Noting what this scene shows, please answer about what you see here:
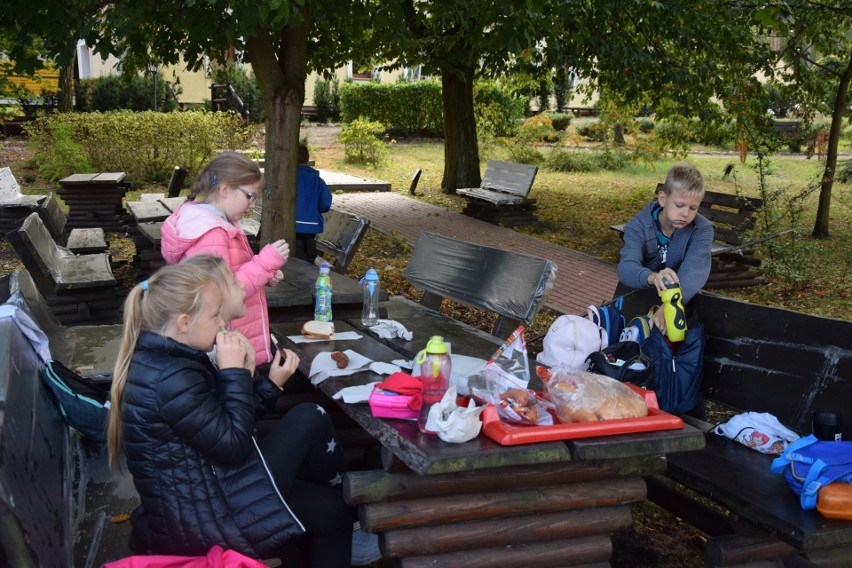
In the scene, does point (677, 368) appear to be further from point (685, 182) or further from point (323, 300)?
point (323, 300)

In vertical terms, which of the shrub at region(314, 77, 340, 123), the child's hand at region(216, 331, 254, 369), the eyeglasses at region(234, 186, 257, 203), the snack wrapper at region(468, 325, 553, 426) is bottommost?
the snack wrapper at region(468, 325, 553, 426)

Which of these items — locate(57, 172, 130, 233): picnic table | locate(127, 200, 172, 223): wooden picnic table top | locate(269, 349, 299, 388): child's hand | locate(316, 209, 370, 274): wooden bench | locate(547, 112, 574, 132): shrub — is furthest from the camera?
locate(547, 112, 574, 132): shrub

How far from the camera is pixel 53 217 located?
9.15 meters

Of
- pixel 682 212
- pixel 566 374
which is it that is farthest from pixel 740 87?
pixel 566 374

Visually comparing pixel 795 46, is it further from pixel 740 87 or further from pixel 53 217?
pixel 53 217

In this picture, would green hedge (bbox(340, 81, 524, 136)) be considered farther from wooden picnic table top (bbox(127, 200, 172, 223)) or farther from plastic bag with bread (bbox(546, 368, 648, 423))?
plastic bag with bread (bbox(546, 368, 648, 423))

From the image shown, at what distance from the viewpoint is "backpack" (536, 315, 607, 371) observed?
4008mm

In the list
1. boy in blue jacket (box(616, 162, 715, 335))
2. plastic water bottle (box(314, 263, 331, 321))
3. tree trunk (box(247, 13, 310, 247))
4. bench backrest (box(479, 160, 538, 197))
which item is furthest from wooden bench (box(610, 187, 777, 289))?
plastic water bottle (box(314, 263, 331, 321))

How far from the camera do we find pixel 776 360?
3949mm

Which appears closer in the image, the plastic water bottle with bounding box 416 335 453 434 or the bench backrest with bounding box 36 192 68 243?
the plastic water bottle with bounding box 416 335 453 434

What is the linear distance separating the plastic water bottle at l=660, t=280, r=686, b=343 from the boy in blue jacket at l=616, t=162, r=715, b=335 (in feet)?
0.19

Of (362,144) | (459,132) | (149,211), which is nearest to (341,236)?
(149,211)

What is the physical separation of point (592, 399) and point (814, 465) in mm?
828

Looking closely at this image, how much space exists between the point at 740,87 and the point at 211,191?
935 centimetres
